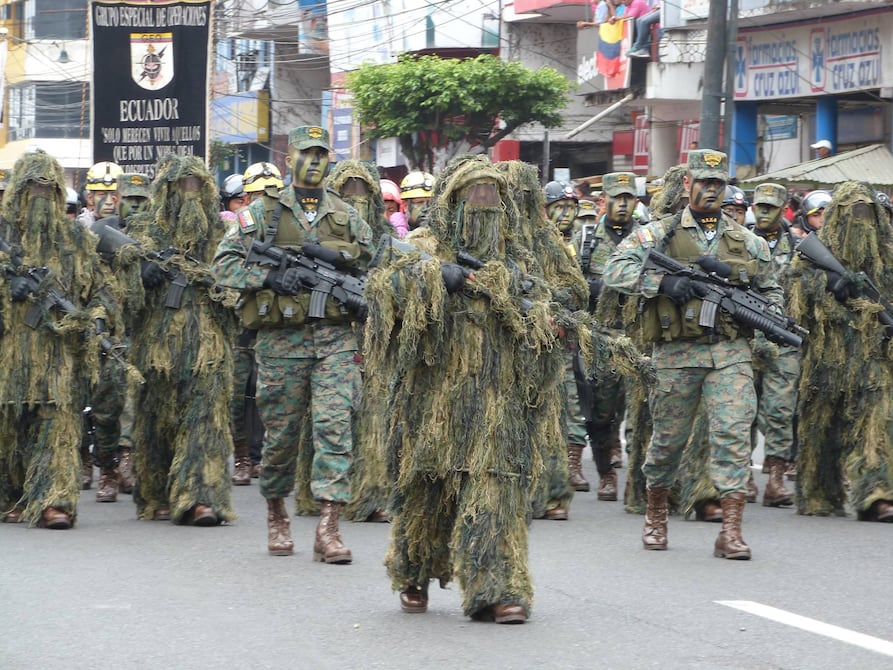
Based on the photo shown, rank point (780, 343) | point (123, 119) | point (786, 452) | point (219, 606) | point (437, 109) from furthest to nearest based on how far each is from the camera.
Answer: point (437, 109) → point (123, 119) → point (786, 452) → point (780, 343) → point (219, 606)

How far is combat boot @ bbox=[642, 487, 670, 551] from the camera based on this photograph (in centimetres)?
934

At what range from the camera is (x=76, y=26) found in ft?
196

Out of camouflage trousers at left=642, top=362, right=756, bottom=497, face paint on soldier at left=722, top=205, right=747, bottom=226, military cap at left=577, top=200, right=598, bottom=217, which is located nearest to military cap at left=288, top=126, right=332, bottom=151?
camouflage trousers at left=642, top=362, right=756, bottom=497

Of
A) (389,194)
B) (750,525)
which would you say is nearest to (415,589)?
(750,525)

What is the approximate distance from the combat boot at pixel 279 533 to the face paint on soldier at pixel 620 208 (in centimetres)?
424

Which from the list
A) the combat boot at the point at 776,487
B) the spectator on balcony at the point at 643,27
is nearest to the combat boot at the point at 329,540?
the combat boot at the point at 776,487

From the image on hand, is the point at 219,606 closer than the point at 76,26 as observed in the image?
Yes

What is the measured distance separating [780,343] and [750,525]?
5.41ft

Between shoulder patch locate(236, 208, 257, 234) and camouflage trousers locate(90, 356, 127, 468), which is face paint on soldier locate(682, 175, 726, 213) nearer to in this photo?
shoulder patch locate(236, 208, 257, 234)

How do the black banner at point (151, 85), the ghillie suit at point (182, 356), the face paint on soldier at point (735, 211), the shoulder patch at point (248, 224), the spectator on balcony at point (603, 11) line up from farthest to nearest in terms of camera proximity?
the spectator on balcony at point (603, 11) < the black banner at point (151, 85) < the face paint on soldier at point (735, 211) < the ghillie suit at point (182, 356) < the shoulder patch at point (248, 224)

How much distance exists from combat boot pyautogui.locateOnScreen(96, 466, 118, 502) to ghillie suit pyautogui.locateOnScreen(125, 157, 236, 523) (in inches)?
40.3

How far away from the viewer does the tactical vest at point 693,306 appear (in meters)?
9.13

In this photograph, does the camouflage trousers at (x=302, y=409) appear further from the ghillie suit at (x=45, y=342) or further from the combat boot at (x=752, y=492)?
the combat boot at (x=752, y=492)

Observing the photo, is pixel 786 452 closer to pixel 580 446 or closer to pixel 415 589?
pixel 580 446
